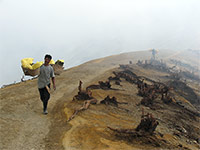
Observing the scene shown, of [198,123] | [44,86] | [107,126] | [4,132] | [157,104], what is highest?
[44,86]

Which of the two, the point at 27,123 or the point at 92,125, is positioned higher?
the point at 27,123

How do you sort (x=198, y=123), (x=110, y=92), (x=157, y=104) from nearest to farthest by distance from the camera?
(x=198, y=123) → (x=157, y=104) → (x=110, y=92)

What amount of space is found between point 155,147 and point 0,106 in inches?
179

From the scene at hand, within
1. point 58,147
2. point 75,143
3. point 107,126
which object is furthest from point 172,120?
point 58,147

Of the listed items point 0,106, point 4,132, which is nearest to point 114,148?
point 4,132

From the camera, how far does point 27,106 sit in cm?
Answer: 529

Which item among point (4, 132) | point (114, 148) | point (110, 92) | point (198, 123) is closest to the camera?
point (114, 148)

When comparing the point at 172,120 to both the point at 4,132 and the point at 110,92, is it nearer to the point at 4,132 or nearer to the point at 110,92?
the point at 110,92

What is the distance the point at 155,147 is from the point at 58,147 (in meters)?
1.83

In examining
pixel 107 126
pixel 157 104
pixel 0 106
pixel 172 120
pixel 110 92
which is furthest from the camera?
pixel 110 92

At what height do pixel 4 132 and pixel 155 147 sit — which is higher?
pixel 4 132

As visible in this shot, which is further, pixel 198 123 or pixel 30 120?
pixel 198 123

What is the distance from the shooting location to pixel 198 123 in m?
6.00

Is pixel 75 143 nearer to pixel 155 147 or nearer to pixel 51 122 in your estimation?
pixel 51 122
